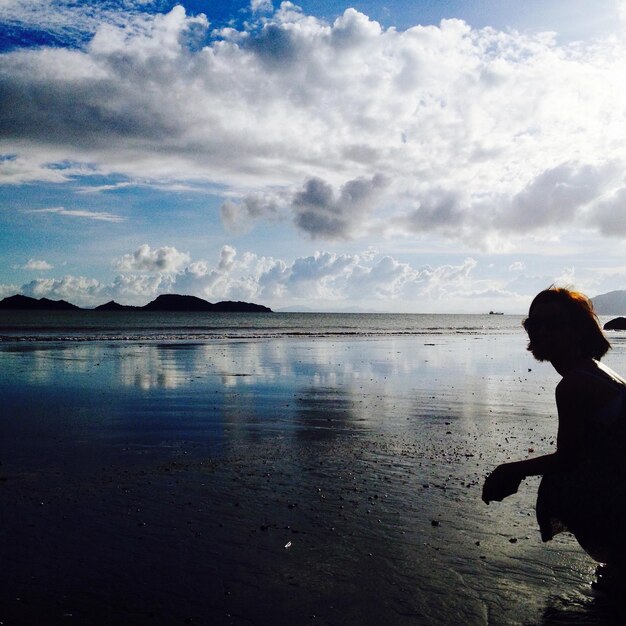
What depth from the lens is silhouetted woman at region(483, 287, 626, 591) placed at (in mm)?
3723

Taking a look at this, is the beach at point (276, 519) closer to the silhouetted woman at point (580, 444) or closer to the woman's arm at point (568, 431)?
the silhouetted woman at point (580, 444)

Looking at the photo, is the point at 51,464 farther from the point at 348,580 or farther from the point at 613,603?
the point at 613,603

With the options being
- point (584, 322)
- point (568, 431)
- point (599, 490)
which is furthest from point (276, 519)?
point (584, 322)

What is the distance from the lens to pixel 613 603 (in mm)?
5180

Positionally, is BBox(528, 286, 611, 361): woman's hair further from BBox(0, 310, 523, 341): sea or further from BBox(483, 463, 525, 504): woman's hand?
BBox(0, 310, 523, 341): sea

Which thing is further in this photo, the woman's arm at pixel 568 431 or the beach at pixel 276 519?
the beach at pixel 276 519

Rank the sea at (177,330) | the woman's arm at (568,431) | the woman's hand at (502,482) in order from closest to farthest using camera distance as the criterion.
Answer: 1. the woman's arm at (568,431)
2. the woman's hand at (502,482)
3. the sea at (177,330)

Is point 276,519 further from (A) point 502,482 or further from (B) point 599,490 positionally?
(B) point 599,490

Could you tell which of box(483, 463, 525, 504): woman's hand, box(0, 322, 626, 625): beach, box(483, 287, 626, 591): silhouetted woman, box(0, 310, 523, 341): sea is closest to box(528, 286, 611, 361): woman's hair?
box(483, 287, 626, 591): silhouetted woman

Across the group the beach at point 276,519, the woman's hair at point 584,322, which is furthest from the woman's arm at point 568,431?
the beach at point 276,519

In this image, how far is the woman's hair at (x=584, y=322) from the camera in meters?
4.04

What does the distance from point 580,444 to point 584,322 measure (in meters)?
0.87

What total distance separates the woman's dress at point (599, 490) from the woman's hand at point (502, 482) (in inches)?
12.8

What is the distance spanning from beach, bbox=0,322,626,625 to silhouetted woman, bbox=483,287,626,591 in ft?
5.31
